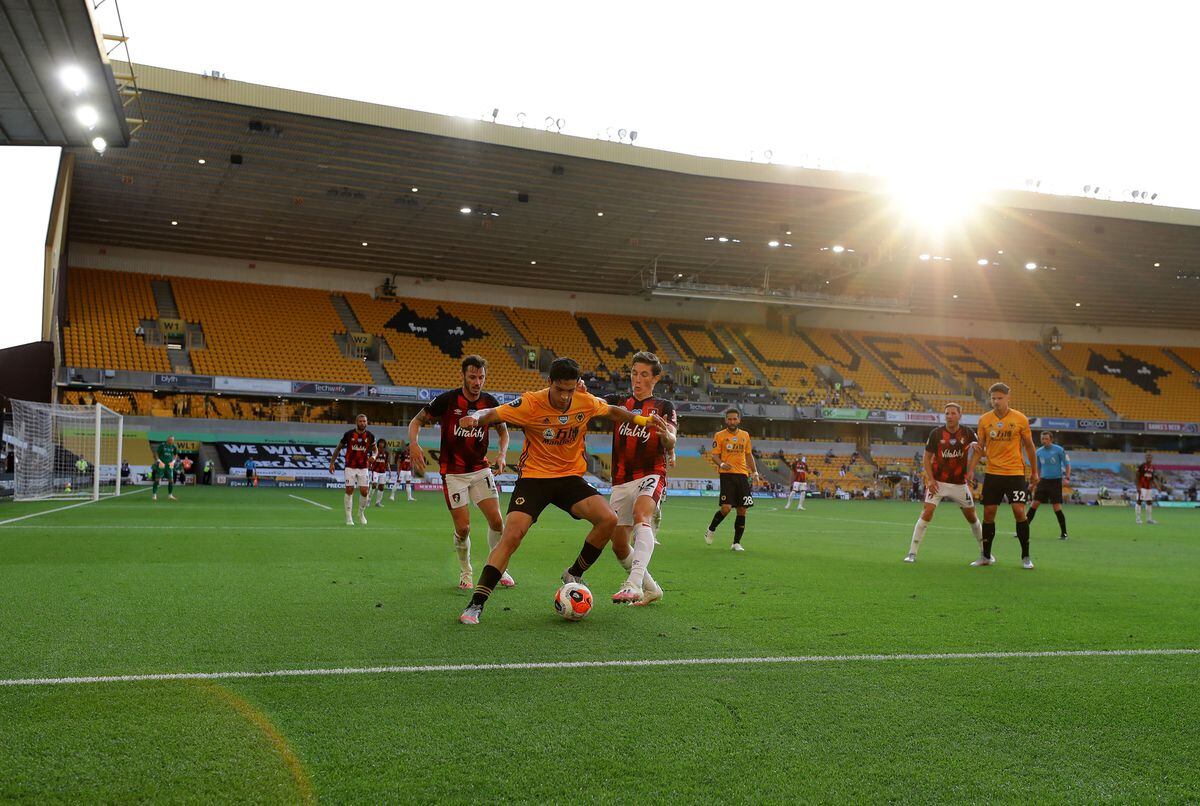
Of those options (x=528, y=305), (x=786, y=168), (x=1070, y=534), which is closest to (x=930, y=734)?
(x=1070, y=534)

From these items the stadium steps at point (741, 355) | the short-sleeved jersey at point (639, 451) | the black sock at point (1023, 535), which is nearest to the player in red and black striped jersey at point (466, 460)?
the short-sleeved jersey at point (639, 451)

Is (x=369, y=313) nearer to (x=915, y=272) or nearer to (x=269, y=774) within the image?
(x=915, y=272)

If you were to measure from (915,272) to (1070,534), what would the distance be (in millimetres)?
28149

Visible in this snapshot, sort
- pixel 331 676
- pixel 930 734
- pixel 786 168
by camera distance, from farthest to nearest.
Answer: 1. pixel 786 168
2. pixel 331 676
3. pixel 930 734

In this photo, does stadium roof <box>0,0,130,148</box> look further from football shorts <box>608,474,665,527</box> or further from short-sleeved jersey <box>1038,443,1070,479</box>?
short-sleeved jersey <box>1038,443,1070,479</box>

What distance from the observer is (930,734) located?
4.06 metres

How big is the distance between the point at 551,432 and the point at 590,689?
2522 mm

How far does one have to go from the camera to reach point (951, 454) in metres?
12.2

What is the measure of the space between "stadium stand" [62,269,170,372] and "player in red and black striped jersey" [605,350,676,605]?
33.7 meters

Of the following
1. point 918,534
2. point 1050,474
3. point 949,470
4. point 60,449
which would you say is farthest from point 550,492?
point 60,449

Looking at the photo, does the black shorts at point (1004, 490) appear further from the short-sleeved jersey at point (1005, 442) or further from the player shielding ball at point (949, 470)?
the player shielding ball at point (949, 470)

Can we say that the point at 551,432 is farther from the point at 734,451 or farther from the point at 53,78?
the point at 53,78

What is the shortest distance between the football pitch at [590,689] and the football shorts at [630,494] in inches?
29.7

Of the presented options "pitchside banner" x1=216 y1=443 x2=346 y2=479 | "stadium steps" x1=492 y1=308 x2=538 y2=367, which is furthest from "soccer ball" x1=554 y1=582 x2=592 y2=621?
"stadium steps" x1=492 y1=308 x2=538 y2=367
